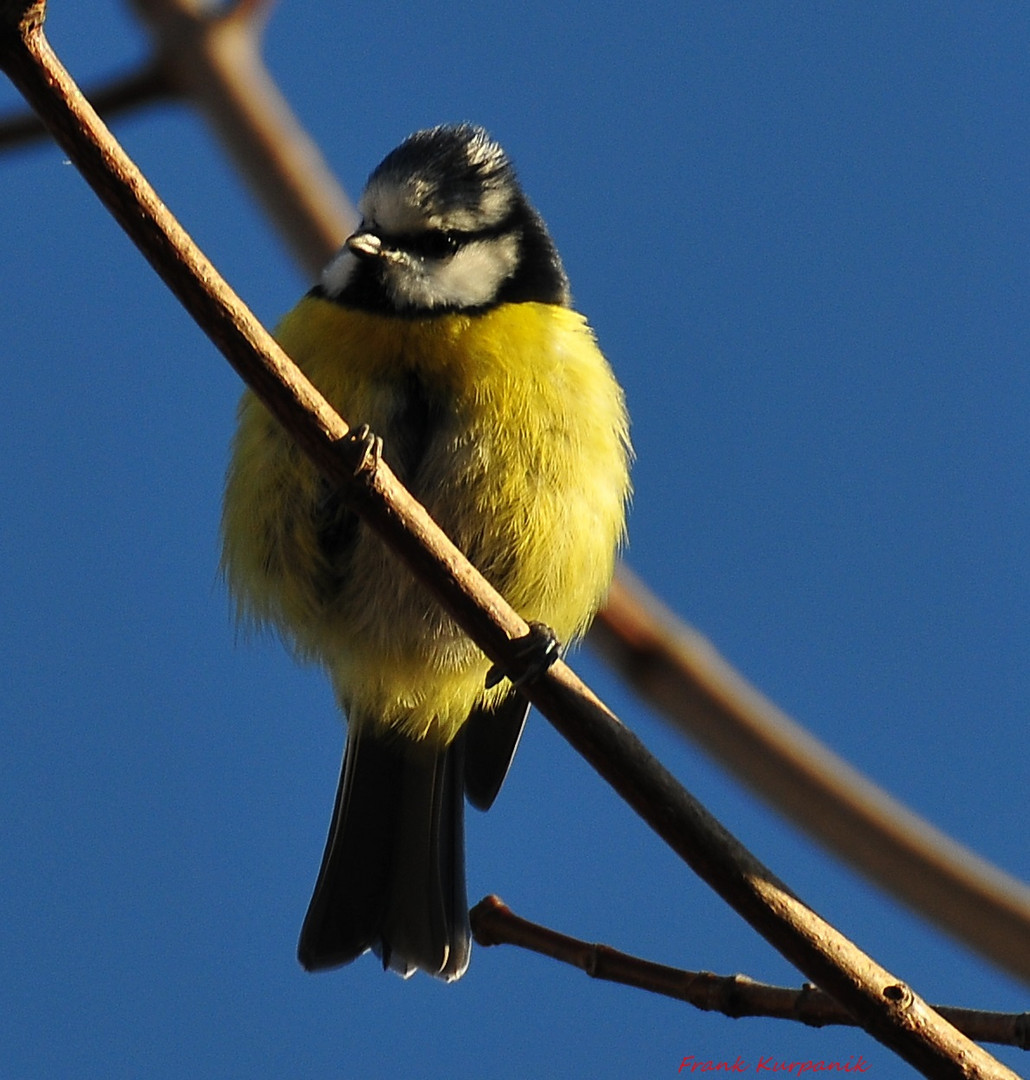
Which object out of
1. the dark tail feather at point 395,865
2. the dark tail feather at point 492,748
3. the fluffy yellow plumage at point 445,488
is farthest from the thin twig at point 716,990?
the dark tail feather at point 492,748

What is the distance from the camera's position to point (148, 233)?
1.64 metres

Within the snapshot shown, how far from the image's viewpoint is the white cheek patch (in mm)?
2787

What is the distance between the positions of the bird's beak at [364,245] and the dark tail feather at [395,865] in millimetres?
1074

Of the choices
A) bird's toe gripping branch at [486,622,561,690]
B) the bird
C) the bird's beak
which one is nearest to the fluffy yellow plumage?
the bird

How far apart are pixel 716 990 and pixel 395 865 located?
1.39m

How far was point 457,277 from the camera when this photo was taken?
2.88 metres

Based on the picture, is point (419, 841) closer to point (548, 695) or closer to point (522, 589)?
point (522, 589)

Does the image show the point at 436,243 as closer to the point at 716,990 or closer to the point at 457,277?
the point at 457,277

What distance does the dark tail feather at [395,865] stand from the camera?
291cm

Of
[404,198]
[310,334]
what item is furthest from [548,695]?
[404,198]

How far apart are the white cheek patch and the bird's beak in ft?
0.22

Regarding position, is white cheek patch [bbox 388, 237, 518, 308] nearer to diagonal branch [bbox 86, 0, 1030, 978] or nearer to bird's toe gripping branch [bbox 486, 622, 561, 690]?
diagonal branch [bbox 86, 0, 1030, 978]

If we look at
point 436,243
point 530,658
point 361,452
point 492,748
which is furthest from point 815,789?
point 436,243

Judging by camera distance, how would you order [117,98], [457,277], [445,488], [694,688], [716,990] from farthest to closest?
[457,277] → [445,488] → [117,98] → [694,688] → [716,990]
